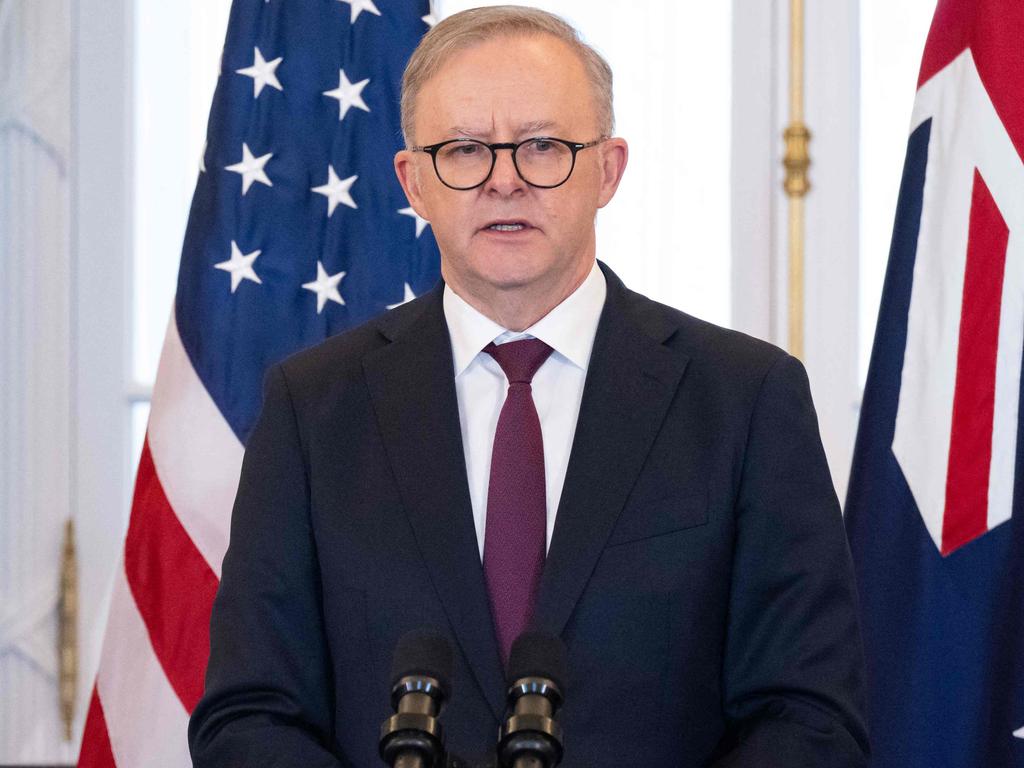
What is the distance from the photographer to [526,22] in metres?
Answer: 1.74

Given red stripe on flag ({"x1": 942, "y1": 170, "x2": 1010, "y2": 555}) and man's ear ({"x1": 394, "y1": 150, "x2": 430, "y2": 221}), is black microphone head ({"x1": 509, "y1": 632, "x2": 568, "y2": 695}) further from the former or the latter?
red stripe on flag ({"x1": 942, "y1": 170, "x2": 1010, "y2": 555})

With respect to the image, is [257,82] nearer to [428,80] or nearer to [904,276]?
[428,80]

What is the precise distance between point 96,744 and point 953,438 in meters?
1.83

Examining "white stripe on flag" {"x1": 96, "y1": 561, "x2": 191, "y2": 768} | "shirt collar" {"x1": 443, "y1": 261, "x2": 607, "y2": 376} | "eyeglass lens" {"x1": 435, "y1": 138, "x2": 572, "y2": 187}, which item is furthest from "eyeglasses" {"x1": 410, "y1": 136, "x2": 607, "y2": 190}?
"white stripe on flag" {"x1": 96, "y1": 561, "x2": 191, "y2": 768}

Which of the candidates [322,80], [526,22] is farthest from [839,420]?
[526,22]

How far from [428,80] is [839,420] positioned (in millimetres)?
1776

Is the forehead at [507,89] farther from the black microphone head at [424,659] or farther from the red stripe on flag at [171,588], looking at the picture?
the red stripe on flag at [171,588]

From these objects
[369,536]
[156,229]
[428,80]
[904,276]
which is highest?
[156,229]

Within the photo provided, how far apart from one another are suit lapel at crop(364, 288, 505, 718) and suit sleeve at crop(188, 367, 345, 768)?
14cm

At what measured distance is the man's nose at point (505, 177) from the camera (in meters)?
1.67

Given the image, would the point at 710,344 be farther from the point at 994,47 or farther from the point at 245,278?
the point at 245,278

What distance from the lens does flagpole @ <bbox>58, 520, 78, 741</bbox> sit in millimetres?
3119

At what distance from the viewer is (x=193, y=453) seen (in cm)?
272

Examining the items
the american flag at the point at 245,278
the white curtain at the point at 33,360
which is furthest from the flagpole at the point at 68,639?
the american flag at the point at 245,278
